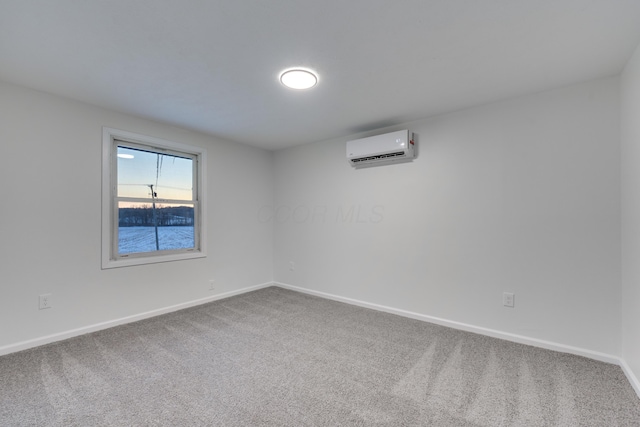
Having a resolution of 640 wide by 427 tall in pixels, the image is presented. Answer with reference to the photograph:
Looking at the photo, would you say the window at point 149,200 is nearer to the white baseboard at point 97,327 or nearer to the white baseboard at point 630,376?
the white baseboard at point 97,327

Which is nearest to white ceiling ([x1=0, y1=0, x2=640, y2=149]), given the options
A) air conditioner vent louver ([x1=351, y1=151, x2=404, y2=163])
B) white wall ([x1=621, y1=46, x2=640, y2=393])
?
white wall ([x1=621, y1=46, x2=640, y2=393])

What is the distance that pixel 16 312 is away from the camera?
2.38 metres

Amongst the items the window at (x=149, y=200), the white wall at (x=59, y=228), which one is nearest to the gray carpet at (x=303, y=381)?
the white wall at (x=59, y=228)

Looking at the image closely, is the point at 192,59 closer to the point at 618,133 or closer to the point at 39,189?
the point at 39,189

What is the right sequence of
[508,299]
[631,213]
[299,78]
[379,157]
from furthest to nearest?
1. [379,157]
2. [508,299]
3. [299,78]
4. [631,213]

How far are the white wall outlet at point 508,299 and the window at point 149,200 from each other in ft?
11.5

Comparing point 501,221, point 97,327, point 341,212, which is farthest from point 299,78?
point 97,327

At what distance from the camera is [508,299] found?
8.64 ft

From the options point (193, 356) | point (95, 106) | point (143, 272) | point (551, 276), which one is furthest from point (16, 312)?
point (551, 276)

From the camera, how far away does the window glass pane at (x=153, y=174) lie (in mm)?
3139

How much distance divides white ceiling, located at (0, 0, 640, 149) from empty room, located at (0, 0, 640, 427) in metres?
0.02

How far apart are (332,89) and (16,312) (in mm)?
3300

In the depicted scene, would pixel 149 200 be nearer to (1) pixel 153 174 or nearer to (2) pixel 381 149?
(1) pixel 153 174

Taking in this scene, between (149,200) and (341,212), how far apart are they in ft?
7.84
